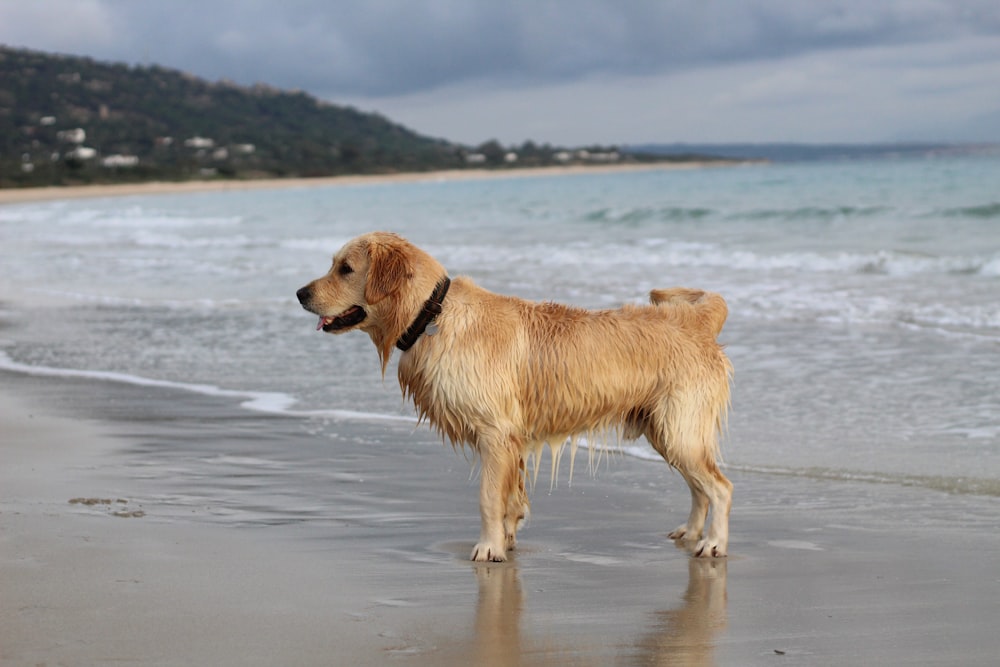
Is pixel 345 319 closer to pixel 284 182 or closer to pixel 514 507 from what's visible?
pixel 514 507

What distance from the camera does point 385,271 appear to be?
4875 millimetres

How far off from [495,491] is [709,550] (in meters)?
0.92

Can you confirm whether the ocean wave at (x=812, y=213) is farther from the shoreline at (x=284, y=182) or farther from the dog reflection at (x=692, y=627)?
the shoreline at (x=284, y=182)

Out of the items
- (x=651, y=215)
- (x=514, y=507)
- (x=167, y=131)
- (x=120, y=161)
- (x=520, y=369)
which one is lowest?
(x=514, y=507)

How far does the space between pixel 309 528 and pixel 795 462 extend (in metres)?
2.81

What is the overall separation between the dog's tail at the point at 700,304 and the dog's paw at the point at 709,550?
36.9 inches

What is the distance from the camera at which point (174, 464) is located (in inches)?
257

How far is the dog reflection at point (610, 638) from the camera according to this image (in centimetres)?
360

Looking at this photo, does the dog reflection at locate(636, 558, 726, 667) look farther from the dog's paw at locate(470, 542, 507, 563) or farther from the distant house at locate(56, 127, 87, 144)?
the distant house at locate(56, 127, 87, 144)

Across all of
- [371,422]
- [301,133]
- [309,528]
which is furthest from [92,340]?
[301,133]

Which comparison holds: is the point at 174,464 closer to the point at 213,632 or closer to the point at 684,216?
the point at 213,632

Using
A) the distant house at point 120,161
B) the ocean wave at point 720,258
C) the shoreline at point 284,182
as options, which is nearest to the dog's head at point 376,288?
the ocean wave at point 720,258

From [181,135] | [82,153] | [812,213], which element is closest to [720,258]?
[812,213]

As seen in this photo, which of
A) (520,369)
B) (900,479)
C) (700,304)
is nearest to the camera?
(520,369)
